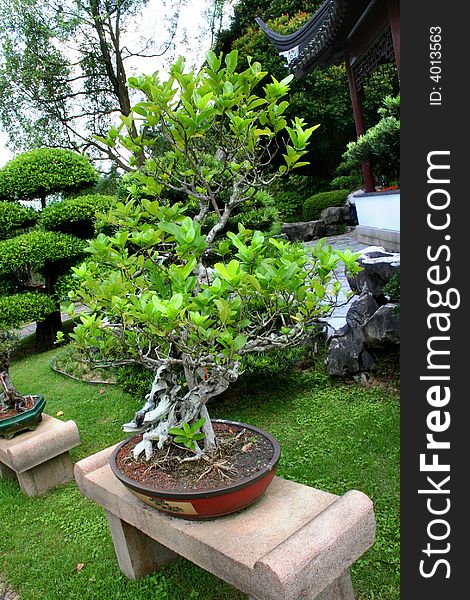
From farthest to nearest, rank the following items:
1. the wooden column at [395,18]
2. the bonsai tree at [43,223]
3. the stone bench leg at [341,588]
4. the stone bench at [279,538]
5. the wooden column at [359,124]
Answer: the wooden column at [359,124] → the bonsai tree at [43,223] → the wooden column at [395,18] → the stone bench leg at [341,588] → the stone bench at [279,538]

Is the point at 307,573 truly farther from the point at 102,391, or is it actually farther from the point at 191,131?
the point at 102,391

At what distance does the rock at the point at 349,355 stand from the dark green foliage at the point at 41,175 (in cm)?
597

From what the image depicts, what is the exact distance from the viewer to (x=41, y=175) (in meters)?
8.37

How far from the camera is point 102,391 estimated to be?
5.79m

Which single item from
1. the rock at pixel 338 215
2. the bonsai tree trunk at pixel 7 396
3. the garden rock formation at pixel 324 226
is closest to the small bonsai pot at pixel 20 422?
the bonsai tree trunk at pixel 7 396

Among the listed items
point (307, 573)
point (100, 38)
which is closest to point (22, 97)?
point (100, 38)

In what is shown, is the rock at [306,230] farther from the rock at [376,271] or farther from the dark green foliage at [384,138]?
the rock at [376,271]

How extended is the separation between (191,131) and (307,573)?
1.58 metres

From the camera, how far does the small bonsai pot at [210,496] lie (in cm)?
189

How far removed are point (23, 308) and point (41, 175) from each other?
2208 mm

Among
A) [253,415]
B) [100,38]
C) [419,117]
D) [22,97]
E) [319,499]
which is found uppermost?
[100,38]

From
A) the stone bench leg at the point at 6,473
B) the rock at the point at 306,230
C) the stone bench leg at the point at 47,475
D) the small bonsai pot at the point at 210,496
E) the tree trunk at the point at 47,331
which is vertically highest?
the small bonsai pot at the point at 210,496

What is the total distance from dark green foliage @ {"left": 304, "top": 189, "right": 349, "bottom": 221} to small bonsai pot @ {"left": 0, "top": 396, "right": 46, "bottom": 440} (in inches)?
507

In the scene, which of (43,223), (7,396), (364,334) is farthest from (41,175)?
(364,334)
